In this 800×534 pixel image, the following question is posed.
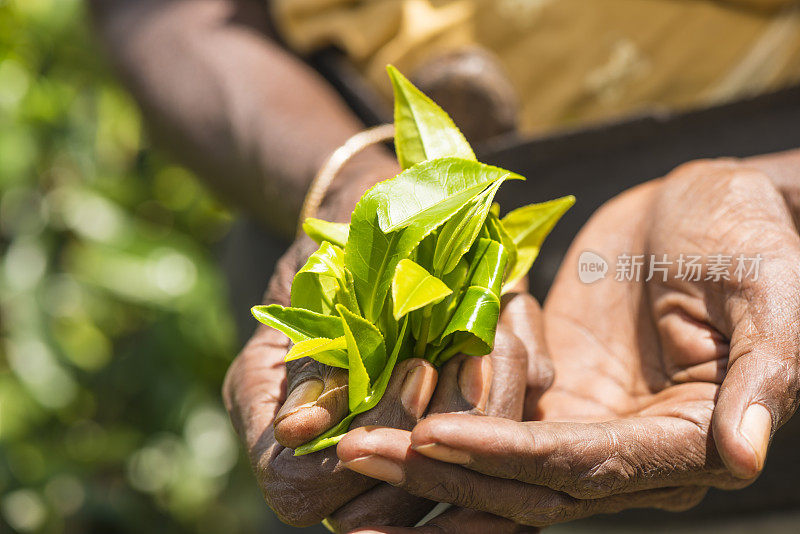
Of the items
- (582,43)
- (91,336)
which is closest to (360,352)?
(582,43)

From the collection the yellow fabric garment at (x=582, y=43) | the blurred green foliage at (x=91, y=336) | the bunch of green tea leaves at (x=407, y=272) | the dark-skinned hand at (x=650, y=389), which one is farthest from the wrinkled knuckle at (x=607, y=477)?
the blurred green foliage at (x=91, y=336)

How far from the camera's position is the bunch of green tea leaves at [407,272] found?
0.45 m

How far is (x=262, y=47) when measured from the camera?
0.85 m

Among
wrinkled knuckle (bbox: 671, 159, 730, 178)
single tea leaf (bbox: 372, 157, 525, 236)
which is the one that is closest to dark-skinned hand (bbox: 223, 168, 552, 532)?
single tea leaf (bbox: 372, 157, 525, 236)

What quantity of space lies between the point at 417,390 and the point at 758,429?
0.70 ft

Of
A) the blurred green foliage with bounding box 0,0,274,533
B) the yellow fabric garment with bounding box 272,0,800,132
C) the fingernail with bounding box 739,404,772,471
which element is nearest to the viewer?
the fingernail with bounding box 739,404,772,471

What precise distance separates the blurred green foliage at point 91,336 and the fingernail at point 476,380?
0.89 meters

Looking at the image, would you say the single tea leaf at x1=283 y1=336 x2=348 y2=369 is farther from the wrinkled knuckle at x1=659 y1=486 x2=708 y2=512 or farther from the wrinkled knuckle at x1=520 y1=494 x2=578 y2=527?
the wrinkled knuckle at x1=659 y1=486 x2=708 y2=512

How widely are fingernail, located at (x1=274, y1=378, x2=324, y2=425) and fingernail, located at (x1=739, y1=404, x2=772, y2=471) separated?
268 millimetres

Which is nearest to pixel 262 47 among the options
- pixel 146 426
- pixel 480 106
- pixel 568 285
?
pixel 480 106

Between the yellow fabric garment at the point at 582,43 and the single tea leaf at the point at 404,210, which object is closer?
the single tea leaf at the point at 404,210

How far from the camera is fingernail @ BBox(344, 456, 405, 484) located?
0.44 meters

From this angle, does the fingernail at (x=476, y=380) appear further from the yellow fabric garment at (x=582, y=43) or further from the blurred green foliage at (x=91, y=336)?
the blurred green foliage at (x=91, y=336)

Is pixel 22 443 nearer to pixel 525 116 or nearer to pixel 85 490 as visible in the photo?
pixel 85 490
